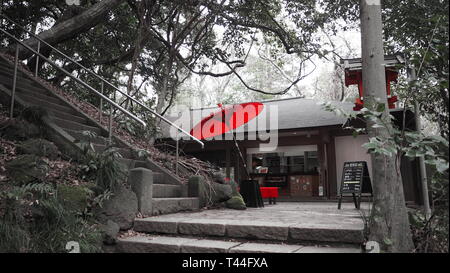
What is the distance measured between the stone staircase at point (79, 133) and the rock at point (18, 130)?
207 mm

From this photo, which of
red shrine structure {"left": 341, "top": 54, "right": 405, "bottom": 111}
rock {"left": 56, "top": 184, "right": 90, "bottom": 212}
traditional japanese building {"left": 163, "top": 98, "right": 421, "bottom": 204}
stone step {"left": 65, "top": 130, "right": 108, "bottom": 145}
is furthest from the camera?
traditional japanese building {"left": 163, "top": 98, "right": 421, "bottom": 204}

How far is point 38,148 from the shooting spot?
13.2 ft

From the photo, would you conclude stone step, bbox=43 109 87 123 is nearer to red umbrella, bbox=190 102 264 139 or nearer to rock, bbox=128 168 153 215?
rock, bbox=128 168 153 215

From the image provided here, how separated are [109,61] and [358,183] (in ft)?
26.1

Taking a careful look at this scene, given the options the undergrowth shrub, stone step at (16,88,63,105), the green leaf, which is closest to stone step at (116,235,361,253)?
the green leaf

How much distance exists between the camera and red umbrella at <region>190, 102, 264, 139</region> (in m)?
11.6

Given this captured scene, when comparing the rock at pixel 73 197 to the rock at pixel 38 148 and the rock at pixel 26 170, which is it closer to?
the rock at pixel 26 170

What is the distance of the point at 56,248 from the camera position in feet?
9.61

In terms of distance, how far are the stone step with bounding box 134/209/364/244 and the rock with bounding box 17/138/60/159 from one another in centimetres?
140

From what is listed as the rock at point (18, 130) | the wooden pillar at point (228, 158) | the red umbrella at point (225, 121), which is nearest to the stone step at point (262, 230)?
the rock at point (18, 130)

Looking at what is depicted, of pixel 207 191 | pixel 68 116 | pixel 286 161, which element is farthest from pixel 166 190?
pixel 286 161

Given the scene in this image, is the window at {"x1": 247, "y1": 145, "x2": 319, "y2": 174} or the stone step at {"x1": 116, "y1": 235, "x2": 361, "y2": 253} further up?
the window at {"x1": 247, "y1": 145, "x2": 319, "y2": 174}

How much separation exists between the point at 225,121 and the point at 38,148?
814cm

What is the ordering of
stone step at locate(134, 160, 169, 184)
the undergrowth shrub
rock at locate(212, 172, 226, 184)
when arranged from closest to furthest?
the undergrowth shrub
stone step at locate(134, 160, 169, 184)
rock at locate(212, 172, 226, 184)
